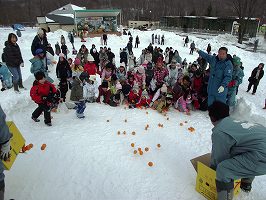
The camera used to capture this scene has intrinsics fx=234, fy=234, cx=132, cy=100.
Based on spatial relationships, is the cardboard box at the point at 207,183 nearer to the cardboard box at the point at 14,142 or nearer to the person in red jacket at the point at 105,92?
the cardboard box at the point at 14,142

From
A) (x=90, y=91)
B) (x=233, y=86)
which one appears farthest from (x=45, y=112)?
(x=233, y=86)

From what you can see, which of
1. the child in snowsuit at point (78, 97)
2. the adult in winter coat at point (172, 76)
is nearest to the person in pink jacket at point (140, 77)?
the adult in winter coat at point (172, 76)

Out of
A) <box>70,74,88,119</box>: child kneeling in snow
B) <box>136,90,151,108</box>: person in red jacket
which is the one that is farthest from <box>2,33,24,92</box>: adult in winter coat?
<box>136,90,151,108</box>: person in red jacket

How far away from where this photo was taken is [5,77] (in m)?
7.95

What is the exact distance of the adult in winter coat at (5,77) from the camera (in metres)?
7.88

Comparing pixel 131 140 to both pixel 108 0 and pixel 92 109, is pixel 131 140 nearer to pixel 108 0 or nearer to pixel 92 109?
pixel 92 109

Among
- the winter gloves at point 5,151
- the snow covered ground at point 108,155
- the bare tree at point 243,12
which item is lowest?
the snow covered ground at point 108,155

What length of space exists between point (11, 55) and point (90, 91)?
271 centimetres

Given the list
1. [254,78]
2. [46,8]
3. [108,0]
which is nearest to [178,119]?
[254,78]

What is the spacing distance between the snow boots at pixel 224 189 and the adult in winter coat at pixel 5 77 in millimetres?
7348

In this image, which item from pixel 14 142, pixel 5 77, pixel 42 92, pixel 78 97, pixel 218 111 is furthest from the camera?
pixel 5 77

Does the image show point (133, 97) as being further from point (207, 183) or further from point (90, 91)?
point (207, 183)

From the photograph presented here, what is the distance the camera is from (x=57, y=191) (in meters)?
4.08

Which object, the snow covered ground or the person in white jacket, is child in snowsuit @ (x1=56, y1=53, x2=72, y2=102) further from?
the snow covered ground
